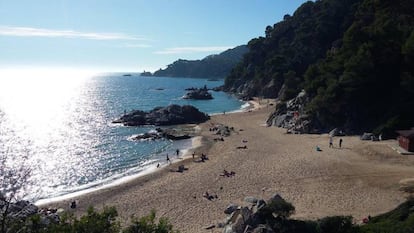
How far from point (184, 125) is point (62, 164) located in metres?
29.1

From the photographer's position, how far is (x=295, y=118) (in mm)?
57000

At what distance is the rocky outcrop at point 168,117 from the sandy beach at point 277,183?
27.4 metres

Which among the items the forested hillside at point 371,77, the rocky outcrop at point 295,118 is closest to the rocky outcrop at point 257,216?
the forested hillside at point 371,77

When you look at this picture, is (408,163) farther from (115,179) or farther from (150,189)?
(115,179)

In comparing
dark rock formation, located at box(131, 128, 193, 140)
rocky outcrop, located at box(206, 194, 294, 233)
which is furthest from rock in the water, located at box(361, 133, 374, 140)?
rocky outcrop, located at box(206, 194, 294, 233)

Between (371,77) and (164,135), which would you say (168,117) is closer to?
(164,135)

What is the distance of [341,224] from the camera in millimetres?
17031

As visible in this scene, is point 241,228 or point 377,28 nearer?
point 241,228

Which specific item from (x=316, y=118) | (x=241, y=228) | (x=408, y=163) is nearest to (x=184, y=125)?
(x=316, y=118)

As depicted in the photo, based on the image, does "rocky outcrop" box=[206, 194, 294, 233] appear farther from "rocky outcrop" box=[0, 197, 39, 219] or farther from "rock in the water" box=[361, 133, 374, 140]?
"rock in the water" box=[361, 133, 374, 140]

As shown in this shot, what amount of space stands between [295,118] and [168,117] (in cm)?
2551

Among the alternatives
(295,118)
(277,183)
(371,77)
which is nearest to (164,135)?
(295,118)

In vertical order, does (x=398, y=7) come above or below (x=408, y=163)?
above

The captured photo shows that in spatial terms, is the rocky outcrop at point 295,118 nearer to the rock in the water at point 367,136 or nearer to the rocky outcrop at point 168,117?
the rock in the water at point 367,136
